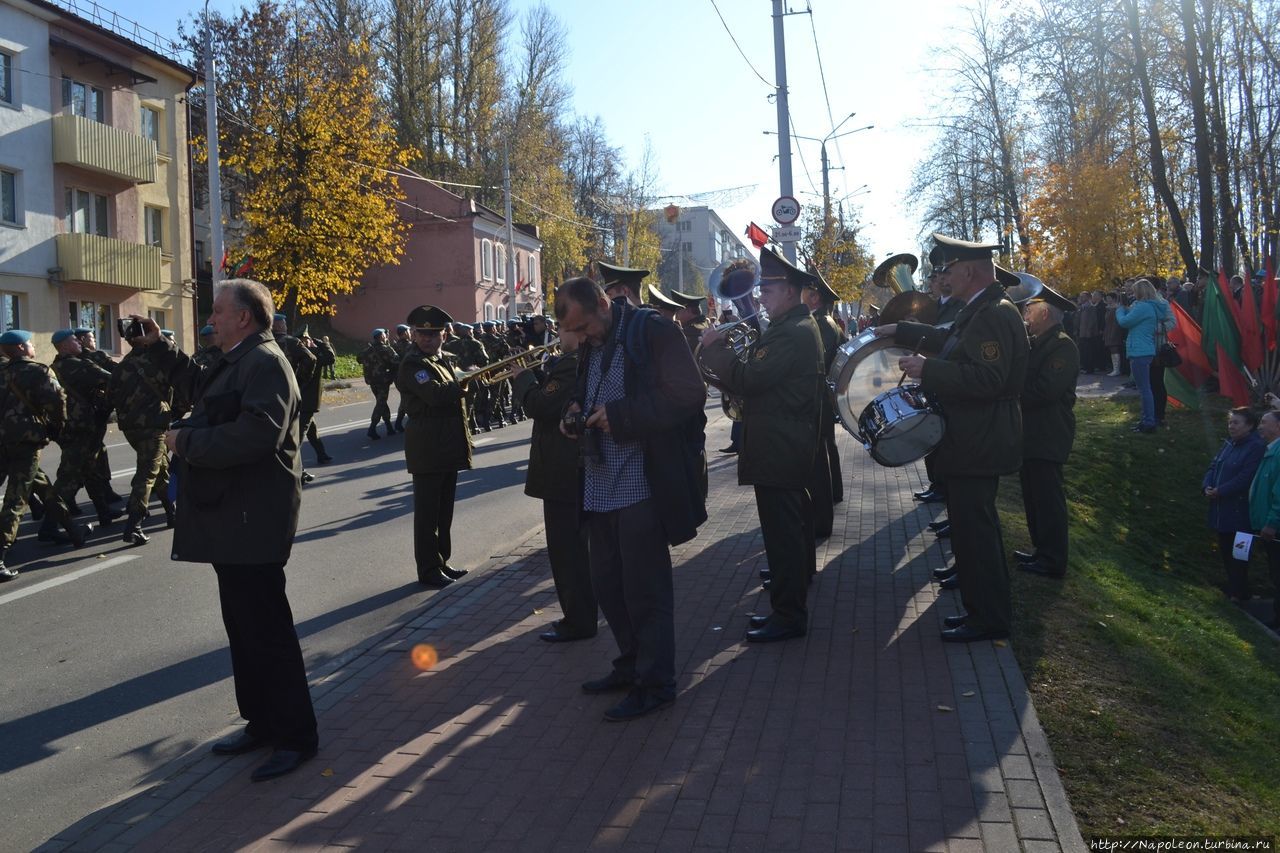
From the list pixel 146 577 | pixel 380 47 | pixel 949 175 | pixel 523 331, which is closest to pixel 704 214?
pixel 380 47

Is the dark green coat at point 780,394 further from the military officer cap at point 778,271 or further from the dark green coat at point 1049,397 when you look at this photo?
the dark green coat at point 1049,397

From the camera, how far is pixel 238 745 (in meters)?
4.79

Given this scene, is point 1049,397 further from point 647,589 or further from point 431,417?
point 431,417

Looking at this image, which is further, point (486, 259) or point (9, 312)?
point (486, 259)

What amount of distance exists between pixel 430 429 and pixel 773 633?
292cm

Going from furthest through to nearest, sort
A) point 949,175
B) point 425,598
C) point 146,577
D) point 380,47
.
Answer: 1. point 380,47
2. point 949,175
3. point 146,577
4. point 425,598

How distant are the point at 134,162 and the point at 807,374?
104ft

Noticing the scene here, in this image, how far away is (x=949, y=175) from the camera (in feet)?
143

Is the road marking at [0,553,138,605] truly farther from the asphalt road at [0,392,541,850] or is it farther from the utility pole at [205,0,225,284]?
the utility pole at [205,0,225,284]

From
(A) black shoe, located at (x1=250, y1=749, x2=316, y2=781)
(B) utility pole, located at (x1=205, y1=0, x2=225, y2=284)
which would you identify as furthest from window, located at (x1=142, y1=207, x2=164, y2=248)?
(A) black shoe, located at (x1=250, y1=749, x2=316, y2=781)

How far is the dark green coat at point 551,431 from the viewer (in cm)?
598

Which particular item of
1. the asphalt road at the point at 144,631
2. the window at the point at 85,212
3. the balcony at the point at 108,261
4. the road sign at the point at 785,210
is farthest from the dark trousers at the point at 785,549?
the window at the point at 85,212

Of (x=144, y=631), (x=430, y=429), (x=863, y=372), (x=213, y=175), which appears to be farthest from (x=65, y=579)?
(x=213, y=175)

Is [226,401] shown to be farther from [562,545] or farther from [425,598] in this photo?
[425,598]
